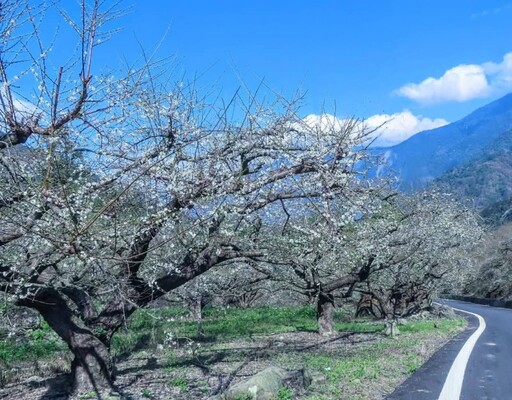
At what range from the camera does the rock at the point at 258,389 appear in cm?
735

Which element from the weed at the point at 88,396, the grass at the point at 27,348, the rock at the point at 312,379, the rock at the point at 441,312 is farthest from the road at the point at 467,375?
the rock at the point at 441,312

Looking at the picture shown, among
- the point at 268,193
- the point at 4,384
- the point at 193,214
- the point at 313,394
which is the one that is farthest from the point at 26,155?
the point at 4,384

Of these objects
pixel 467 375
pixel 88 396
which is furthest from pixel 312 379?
pixel 88 396

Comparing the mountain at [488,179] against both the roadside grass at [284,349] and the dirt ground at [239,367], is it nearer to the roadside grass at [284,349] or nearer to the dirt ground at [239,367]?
the roadside grass at [284,349]

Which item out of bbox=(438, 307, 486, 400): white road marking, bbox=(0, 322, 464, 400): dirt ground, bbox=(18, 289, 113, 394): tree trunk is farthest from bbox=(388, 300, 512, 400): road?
bbox=(18, 289, 113, 394): tree trunk

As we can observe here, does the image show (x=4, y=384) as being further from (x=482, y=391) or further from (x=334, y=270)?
(x=334, y=270)

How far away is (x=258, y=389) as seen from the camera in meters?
7.48

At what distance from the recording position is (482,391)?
7.89 m

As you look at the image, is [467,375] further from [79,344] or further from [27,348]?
[27,348]

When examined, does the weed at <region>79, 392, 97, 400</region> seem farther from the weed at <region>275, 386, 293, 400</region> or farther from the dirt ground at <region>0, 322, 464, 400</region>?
the weed at <region>275, 386, 293, 400</region>

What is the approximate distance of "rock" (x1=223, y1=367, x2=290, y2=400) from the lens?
24.1ft

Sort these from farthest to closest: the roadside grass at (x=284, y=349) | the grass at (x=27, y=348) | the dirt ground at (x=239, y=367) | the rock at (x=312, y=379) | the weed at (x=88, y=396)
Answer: the grass at (x=27, y=348) < the roadside grass at (x=284, y=349) < the dirt ground at (x=239, y=367) < the rock at (x=312, y=379) < the weed at (x=88, y=396)

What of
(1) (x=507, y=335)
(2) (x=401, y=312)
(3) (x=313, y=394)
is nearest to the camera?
(3) (x=313, y=394)

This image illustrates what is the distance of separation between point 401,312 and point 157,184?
20.1 meters
